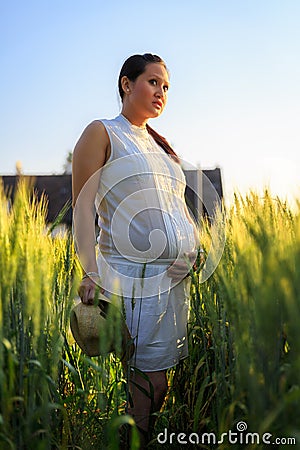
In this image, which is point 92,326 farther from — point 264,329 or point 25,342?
point 264,329

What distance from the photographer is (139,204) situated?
2.31m

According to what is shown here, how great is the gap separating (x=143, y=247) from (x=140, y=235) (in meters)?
0.05

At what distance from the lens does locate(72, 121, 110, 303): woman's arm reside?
2217 mm

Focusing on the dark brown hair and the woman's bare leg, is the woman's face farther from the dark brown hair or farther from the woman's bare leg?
the woman's bare leg

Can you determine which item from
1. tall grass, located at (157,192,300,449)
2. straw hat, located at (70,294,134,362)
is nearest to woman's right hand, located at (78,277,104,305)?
straw hat, located at (70,294,134,362)

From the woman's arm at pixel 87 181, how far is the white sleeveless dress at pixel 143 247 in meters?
0.04

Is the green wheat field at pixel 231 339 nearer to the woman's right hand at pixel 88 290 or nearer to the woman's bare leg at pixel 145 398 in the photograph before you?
the woman's right hand at pixel 88 290

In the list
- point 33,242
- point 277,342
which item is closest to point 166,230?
point 33,242

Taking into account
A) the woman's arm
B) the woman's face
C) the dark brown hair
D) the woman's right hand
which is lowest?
the woman's right hand

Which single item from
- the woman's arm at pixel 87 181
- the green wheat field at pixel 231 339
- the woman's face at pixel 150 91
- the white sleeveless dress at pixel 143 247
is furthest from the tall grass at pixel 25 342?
the woman's face at pixel 150 91

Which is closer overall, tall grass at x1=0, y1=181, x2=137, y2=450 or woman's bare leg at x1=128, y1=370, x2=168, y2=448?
tall grass at x1=0, y1=181, x2=137, y2=450

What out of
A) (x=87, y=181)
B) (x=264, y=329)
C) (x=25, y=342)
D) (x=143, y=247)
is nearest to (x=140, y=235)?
(x=143, y=247)

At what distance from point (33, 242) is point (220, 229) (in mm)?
792

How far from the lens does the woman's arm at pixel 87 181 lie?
222 cm
